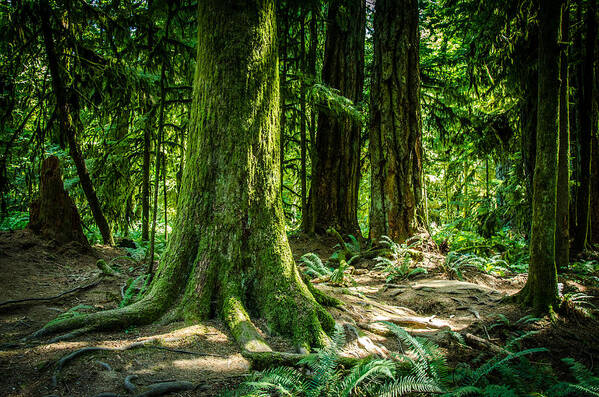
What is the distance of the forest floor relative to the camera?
7.30 feet

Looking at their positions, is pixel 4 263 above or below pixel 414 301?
above

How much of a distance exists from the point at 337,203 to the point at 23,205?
8.48 meters

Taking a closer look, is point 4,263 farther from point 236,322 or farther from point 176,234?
point 236,322

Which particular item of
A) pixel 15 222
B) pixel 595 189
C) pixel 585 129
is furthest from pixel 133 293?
pixel 595 189

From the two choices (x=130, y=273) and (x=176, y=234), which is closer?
(x=176, y=234)

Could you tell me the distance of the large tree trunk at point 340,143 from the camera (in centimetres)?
833

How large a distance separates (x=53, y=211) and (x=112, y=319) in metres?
4.89

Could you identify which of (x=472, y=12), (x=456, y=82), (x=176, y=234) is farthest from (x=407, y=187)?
(x=176, y=234)

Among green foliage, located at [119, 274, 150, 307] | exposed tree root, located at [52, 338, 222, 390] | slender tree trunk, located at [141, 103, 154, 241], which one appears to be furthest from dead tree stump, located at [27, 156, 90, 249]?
exposed tree root, located at [52, 338, 222, 390]

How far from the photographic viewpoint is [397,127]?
23.0 feet

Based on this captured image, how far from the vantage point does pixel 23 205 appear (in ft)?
29.2

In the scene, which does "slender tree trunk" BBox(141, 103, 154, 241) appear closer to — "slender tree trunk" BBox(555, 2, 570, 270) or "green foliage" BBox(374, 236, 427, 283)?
"green foliage" BBox(374, 236, 427, 283)

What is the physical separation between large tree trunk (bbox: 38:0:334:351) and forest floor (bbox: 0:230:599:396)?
0.77ft

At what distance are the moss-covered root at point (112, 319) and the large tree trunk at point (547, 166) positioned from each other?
165 inches
